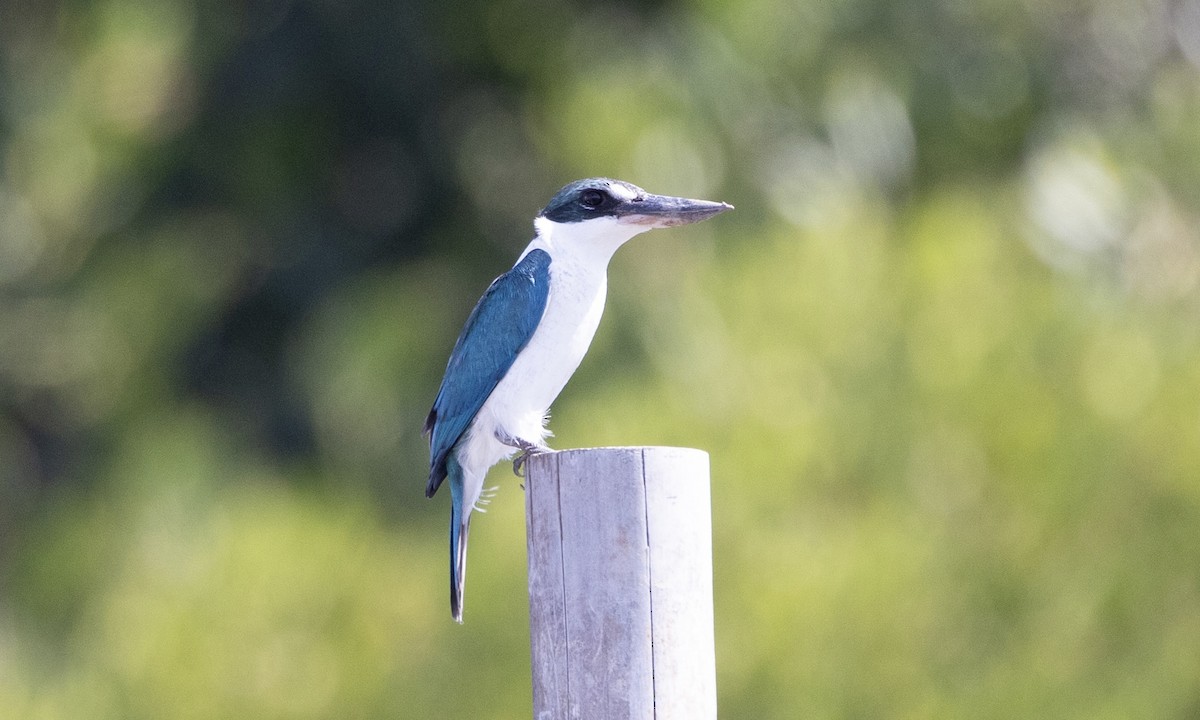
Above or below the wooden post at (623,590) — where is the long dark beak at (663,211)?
above

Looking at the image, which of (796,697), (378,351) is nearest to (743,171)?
(378,351)

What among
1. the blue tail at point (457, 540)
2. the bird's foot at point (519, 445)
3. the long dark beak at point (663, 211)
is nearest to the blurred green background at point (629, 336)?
the blue tail at point (457, 540)

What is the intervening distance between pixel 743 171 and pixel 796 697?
4342mm

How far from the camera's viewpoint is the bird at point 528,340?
197 inches

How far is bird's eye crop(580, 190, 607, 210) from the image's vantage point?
5188 mm

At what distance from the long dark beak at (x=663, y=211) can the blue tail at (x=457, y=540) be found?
0.95m

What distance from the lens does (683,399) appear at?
26.1ft

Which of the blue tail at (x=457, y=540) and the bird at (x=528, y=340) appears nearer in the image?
the blue tail at (x=457, y=540)

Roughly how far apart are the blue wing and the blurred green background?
196 cm

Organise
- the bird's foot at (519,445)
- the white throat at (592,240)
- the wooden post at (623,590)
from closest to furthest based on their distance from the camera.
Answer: the wooden post at (623,590) → the bird's foot at (519,445) → the white throat at (592,240)

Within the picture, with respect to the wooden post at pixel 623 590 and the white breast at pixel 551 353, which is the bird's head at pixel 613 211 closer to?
the white breast at pixel 551 353

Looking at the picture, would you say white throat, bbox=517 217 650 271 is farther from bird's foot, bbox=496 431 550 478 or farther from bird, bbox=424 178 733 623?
bird's foot, bbox=496 431 550 478

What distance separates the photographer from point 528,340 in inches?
197

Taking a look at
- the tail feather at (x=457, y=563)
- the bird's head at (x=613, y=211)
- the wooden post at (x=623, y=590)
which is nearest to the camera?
the wooden post at (x=623, y=590)
